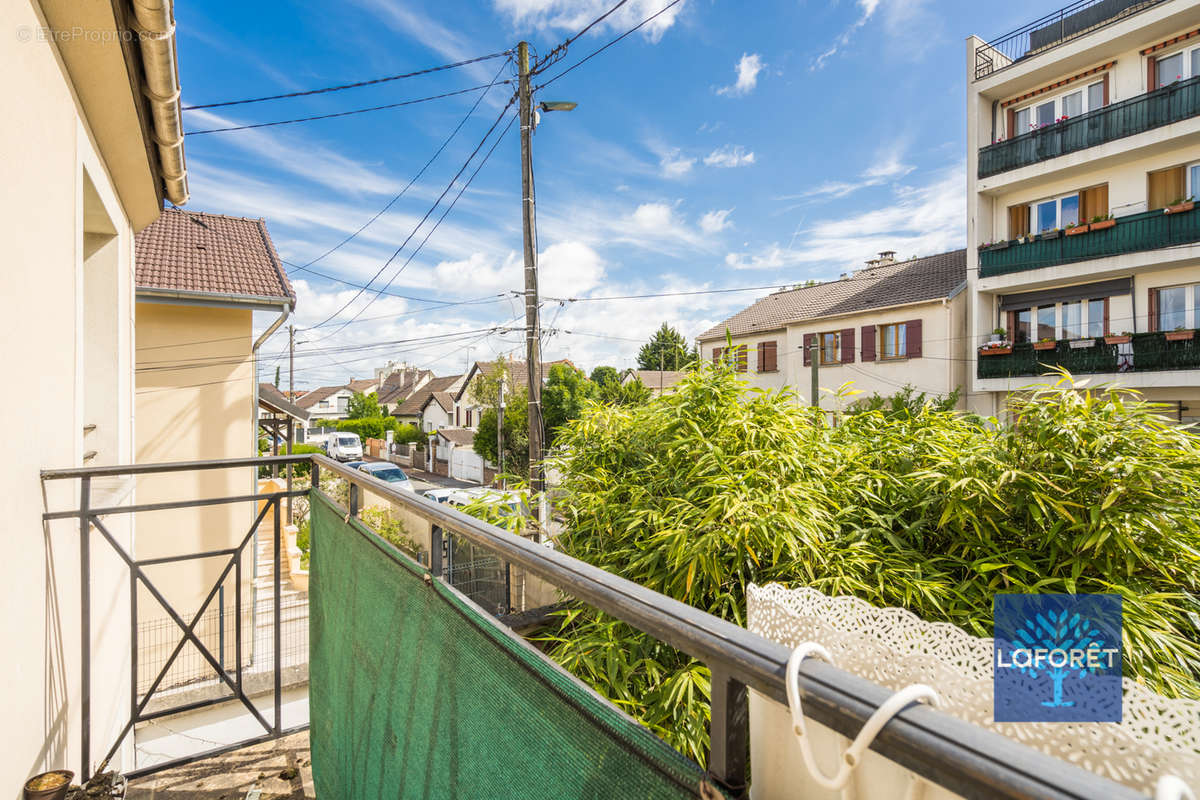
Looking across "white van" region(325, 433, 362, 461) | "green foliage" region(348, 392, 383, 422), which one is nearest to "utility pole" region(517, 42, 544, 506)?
"white van" region(325, 433, 362, 461)

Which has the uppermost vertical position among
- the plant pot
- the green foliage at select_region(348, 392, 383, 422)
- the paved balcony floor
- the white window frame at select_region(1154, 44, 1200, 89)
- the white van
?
the white window frame at select_region(1154, 44, 1200, 89)

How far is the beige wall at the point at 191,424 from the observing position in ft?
21.9

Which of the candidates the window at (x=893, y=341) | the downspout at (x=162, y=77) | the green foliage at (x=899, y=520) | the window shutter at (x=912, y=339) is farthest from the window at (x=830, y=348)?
the downspout at (x=162, y=77)

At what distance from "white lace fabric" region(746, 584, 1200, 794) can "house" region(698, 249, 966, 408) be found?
10.7 metres

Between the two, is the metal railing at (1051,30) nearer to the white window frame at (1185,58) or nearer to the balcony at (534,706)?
the white window frame at (1185,58)

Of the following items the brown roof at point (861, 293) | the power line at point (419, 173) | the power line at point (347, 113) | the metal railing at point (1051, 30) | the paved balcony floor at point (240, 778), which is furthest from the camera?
the brown roof at point (861, 293)

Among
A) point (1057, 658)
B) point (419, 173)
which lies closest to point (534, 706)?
point (1057, 658)

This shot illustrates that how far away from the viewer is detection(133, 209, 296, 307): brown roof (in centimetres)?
679

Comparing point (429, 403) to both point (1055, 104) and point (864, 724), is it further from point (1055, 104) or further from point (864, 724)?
point (864, 724)

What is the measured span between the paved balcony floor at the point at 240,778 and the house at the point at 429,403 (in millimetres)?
32683

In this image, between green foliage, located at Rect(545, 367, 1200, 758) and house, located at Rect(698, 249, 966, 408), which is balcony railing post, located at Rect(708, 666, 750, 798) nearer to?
Result: green foliage, located at Rect(545, 367, 1200, 758)

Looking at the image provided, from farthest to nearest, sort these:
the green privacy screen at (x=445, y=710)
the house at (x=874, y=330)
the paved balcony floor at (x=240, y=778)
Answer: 1. the house at (x=874, y=330)
2. the paved balcony floor at (x=240, y=778)
3. the green privacy screen at (x=445, y=710)

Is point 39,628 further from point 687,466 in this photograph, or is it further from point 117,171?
point 117,171

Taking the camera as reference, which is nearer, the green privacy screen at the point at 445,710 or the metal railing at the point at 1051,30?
the green privacy screen at the point at 445,710
